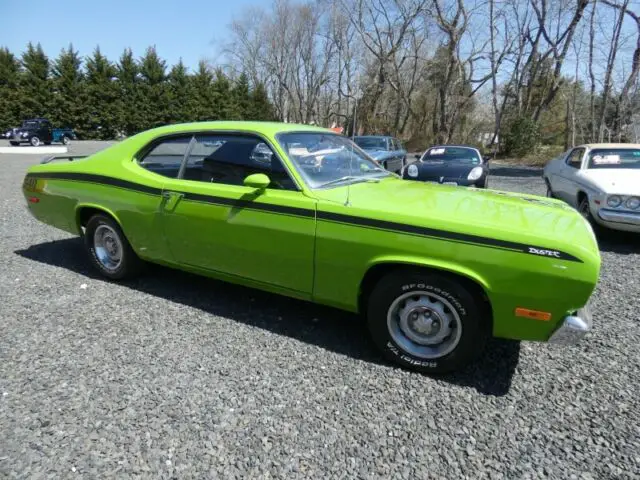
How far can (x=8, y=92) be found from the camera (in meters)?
32.1

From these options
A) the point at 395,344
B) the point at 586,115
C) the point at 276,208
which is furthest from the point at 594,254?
the point at 586,115

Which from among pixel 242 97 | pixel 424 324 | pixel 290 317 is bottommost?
pixel 290 317

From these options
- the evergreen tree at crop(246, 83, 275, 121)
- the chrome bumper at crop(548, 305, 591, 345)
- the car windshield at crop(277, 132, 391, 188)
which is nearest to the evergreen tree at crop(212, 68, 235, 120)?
the evergreen tree at crop(246, 83, 275, 121)

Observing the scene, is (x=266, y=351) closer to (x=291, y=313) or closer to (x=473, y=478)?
(x=291, y=313)

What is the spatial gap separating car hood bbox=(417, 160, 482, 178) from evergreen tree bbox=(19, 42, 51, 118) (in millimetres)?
35493

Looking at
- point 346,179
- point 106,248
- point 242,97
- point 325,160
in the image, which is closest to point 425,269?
point 346,179

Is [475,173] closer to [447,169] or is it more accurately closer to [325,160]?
[447,169]

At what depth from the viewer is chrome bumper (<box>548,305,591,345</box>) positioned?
2307 mm

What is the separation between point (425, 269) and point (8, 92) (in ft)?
133

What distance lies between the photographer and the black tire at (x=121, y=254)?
3.96 metres

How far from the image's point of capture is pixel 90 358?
9.35ft

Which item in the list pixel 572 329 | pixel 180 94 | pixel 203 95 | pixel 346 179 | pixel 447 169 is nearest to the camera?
pixel 572 329

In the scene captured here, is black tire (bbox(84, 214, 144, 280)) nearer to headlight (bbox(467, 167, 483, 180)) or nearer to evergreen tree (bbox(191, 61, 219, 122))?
headlight (bbox(467, 167, 483, 180))

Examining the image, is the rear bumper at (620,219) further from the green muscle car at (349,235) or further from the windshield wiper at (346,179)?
the windshield wiper at (346,179)
